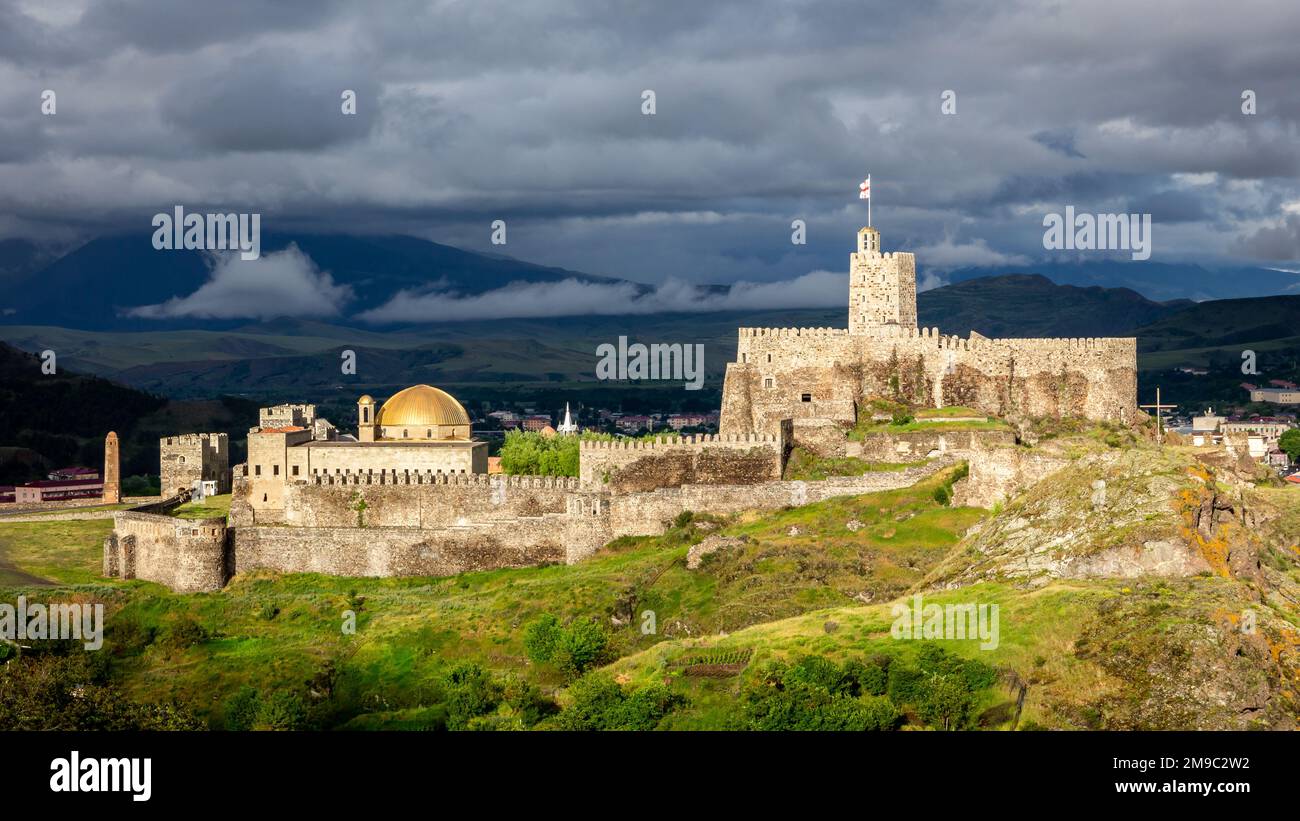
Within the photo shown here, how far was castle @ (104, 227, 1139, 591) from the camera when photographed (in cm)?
6931

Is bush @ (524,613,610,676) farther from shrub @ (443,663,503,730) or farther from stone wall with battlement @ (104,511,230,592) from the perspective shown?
stone wall with battlement @ (104,511,230,592)

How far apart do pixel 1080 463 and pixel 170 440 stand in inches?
2235

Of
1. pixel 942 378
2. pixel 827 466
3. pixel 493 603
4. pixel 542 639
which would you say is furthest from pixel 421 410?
pixel 542 639

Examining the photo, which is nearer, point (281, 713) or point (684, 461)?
point (281, 713)

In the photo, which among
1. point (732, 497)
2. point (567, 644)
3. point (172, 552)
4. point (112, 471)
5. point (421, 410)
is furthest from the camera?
point (112, 471)

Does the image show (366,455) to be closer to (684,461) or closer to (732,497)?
(684,461)

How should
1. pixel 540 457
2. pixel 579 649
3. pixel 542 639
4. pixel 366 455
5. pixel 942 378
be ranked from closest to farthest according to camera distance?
1. pixel 579 649
2. pixel 542 639
3. pixel 942 378
4. pixel 540 457
5. pixel 366 455

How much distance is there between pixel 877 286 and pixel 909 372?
15.2 ft

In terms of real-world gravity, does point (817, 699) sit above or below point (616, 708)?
above

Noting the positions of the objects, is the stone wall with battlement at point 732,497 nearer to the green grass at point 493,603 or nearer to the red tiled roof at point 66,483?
the green grass at point 493,603

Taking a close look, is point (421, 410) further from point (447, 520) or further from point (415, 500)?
point (447, 520)

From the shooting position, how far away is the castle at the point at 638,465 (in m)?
69.3

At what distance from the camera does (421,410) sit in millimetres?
81688

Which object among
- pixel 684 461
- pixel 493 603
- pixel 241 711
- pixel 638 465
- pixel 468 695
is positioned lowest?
pixel 241 711
